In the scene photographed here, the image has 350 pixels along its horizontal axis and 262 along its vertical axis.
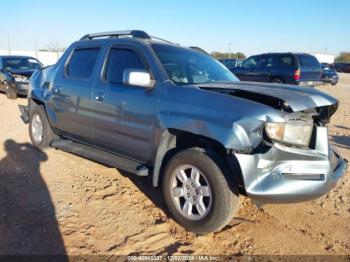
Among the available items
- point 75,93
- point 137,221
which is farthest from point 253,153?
point 75,93

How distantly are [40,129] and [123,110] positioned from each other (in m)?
2.58

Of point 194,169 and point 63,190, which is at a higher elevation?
point 194,169

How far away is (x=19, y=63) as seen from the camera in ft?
45.0

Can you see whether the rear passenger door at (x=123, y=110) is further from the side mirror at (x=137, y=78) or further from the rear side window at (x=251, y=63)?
the rear side window at (x=251, y=63)

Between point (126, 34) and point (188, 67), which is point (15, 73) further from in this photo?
point (188, 67)

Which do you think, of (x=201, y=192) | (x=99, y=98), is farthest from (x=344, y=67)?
(x=201, y=192)

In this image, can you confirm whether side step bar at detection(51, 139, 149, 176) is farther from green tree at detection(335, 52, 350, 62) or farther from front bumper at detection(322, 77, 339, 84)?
green tree at detection(335, 52, 350, 62)

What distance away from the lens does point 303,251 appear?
325 cm

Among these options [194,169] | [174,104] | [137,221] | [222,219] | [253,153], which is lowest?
[137,221]

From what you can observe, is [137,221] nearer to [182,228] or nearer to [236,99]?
[182,228]

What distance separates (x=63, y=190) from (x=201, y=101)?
2.23m

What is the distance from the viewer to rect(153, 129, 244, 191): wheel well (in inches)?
124

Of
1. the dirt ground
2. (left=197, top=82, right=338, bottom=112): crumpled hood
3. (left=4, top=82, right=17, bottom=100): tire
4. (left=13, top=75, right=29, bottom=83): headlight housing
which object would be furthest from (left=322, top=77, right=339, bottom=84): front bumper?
(left=197, top=82, right=338, bottom=112): crumpled hood

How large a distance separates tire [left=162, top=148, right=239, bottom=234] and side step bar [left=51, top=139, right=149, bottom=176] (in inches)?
16.3
